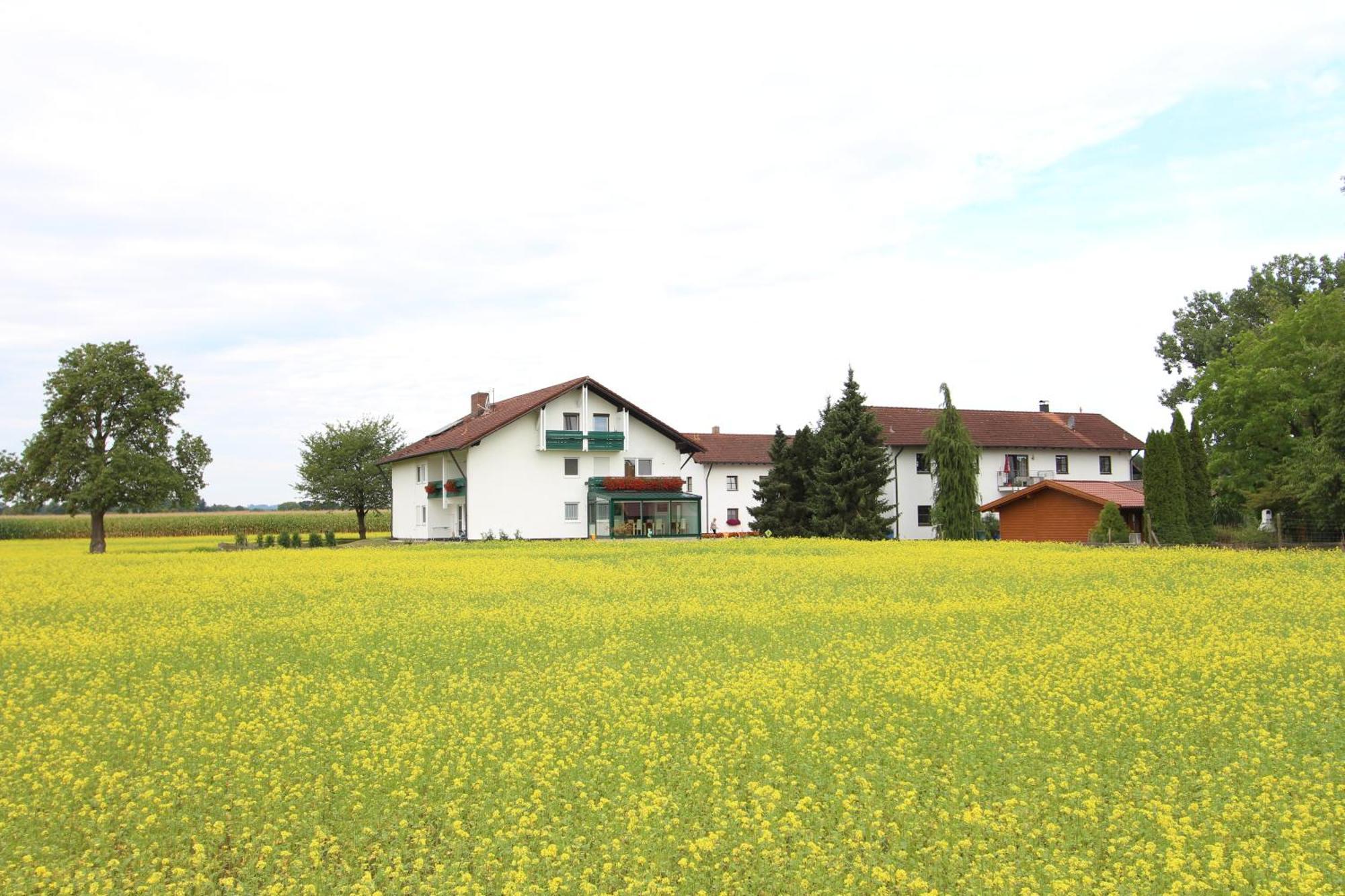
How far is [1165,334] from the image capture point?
68.3 meters

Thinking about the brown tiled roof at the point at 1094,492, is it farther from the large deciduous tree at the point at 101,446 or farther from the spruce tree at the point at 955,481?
the large deciduous tree at the point at 101,446

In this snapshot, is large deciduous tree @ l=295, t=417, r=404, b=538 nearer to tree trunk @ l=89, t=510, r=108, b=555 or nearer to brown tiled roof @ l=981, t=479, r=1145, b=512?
tree trunk @ l=89, t=510, r=108, b=555

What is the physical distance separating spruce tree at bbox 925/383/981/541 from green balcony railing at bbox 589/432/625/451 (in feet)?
55.1

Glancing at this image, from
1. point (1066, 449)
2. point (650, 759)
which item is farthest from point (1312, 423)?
point (650, 759)

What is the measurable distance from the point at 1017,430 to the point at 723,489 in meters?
20.0

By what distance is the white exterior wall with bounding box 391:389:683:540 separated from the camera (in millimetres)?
54844

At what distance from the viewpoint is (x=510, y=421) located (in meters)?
54.3

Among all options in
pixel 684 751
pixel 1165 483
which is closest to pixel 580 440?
pixel 1165 483

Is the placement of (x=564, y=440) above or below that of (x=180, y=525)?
above

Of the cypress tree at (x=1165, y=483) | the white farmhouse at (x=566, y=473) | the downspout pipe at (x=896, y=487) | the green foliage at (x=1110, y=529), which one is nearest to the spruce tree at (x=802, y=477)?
the white farmhouse at (x=566, y=473)

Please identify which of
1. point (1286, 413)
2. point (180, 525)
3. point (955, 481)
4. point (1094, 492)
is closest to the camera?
point (1286, 413)

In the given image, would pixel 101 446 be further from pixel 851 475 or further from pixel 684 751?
pixel 684 751

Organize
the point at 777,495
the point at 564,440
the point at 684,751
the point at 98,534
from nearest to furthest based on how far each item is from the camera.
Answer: the point at 684,751 → the point at 98,534 → the point at 777,495 → the point at 564,440

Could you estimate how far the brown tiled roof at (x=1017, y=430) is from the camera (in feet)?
216
